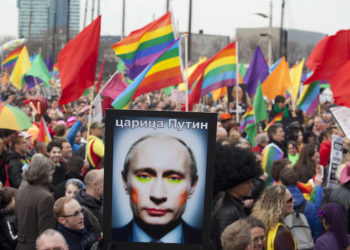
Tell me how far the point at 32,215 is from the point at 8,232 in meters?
0.38

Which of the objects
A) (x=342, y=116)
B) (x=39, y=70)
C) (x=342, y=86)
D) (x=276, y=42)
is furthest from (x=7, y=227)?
(x=276, y=42)

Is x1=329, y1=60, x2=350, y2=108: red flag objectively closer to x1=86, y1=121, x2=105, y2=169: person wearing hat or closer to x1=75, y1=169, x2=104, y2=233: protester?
x1=86, y1=121, x2=105, y2=169: person wearing hat

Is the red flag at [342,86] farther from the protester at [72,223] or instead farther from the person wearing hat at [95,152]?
the protester at [72,223]

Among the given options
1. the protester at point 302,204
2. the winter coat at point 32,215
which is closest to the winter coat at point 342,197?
the protester at point 302,204

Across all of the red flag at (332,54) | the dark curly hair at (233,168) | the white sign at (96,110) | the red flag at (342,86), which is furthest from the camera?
the white sign at (96,110)

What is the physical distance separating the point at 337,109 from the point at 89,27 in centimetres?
407

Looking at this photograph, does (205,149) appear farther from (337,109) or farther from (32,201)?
(337,109)

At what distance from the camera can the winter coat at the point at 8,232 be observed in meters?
5.98

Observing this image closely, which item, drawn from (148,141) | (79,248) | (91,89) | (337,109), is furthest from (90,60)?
(148,141)

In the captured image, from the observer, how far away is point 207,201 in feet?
11.6

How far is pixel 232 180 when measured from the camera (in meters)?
4.98

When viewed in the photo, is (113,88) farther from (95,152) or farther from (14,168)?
(14,168)

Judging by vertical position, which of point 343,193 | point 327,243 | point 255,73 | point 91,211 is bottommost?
point 327,243

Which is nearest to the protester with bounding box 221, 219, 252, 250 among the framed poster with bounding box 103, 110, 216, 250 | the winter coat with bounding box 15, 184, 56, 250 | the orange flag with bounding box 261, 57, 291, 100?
the framed poster with bounding box 103, 110, 216, 250
